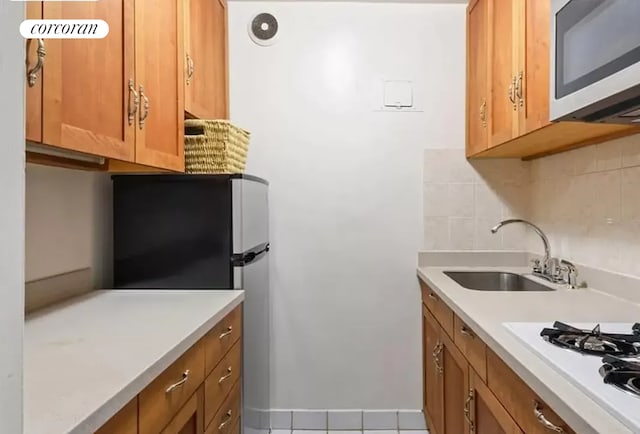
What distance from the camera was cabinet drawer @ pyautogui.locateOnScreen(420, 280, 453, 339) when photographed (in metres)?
1.81

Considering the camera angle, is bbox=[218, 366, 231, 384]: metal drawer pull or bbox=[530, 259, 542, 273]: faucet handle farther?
bbox=[530, 259, 542, 273]: faucet handle

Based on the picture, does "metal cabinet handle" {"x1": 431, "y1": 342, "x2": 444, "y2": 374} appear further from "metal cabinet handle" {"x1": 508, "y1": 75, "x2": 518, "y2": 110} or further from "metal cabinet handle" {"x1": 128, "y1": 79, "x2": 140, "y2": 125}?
"metal cabinet handle" {"x1": 128, "y1": 79, "x2": 140, "y2": 125}

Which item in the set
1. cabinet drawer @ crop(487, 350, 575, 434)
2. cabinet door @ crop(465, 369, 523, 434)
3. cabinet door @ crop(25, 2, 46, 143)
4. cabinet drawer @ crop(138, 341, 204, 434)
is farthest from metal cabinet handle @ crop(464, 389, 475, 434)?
cabinet door @ crop(25, 2, 46, 143)

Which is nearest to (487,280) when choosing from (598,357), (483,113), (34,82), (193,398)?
(483,113)

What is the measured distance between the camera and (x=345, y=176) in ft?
8.21

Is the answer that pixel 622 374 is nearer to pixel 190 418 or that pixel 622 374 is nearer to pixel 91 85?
pixel 190 418

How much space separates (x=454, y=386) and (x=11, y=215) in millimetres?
1715

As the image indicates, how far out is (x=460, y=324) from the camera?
162 cm

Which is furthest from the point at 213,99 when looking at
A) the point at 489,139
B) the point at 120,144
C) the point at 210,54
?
the point at 489,139

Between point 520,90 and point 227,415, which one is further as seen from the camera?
point 520,90

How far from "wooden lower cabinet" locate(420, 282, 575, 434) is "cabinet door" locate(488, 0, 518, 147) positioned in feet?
2.66

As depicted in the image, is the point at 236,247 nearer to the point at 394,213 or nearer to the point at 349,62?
the point at 394,213

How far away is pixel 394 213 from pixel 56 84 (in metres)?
1.83

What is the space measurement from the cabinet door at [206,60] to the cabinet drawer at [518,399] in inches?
60.7
